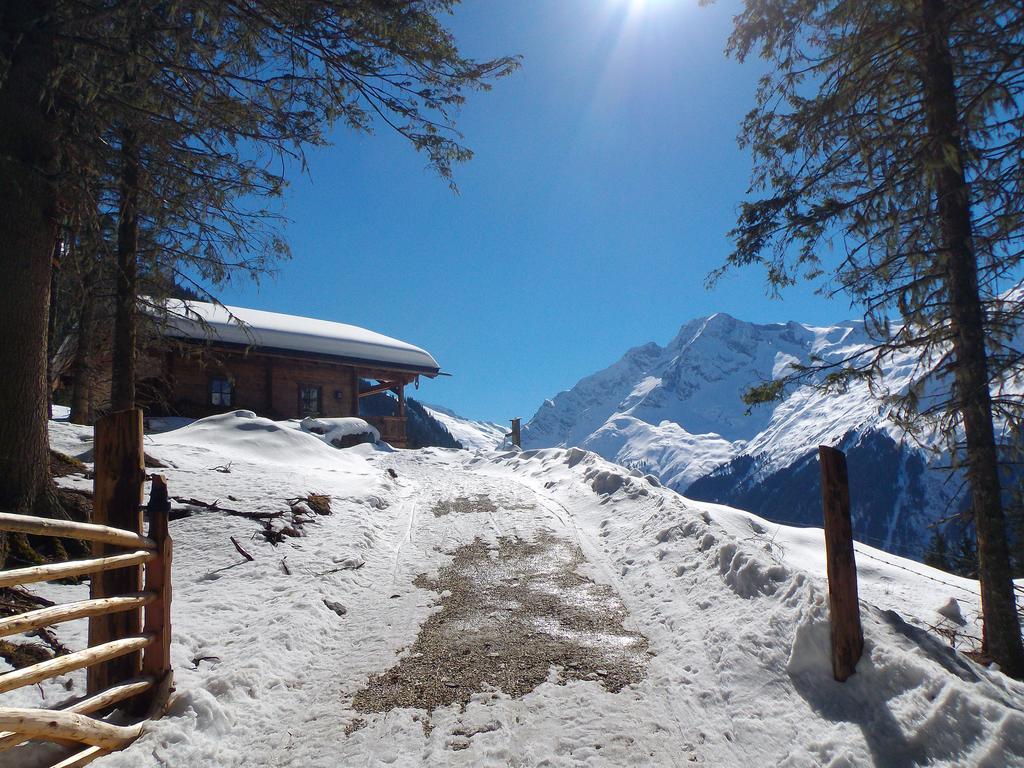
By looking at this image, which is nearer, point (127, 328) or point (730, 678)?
point (730, 678)

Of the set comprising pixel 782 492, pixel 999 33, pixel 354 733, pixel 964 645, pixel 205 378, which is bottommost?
pixel 782 492

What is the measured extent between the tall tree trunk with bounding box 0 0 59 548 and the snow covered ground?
129 cm

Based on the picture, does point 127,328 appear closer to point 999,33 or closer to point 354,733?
point 354,733

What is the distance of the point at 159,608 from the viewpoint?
13.5 feet

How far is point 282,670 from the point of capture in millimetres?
4816

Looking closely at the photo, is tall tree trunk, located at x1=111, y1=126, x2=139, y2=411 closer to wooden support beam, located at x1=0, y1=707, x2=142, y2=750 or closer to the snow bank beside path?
wooden support beam, located at x1=0, y1=707, x2=142, y2=750

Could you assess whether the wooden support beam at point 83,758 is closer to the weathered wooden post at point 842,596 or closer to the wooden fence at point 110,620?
the wooden fence at point 110,620

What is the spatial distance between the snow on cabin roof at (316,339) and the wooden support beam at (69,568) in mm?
18867

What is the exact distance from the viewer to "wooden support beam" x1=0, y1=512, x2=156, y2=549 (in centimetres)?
303

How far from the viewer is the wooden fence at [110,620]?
308 centimetres

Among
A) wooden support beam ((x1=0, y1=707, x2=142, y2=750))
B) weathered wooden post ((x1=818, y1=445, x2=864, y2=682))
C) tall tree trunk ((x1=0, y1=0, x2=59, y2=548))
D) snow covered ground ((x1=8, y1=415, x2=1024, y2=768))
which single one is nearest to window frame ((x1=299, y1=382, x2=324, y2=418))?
snow covered ground ((x1=8, y1=415, x2=1024, y2=768))

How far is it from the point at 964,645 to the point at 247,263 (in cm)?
1135

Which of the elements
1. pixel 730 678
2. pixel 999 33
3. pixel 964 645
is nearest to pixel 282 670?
pixel 730 678

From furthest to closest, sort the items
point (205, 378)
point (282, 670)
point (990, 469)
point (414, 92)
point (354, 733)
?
point (205, 378), point (414, 92), point (990, 469), point (282, 670), point (354, 733)
